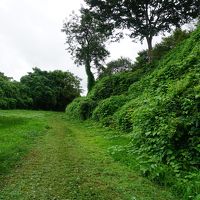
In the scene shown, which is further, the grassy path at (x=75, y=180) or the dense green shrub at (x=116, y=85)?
the dense green shrub at (x=116, y=85)

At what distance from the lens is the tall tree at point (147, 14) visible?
33.9 m

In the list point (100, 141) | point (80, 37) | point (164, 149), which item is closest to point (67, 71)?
point (80, 37)

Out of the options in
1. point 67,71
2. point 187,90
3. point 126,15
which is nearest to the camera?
point 187,90

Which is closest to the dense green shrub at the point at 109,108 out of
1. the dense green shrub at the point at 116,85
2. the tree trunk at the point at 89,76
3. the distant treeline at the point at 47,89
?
the dense green shrub at the point at 116,85

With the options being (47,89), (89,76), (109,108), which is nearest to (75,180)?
(109,108)

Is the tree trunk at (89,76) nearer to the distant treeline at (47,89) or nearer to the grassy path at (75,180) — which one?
the distant treeline at (47,89)

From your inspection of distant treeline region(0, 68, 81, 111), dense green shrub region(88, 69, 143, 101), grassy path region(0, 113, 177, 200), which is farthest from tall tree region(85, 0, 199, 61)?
distant treeline region(0, 68, 81, 111)

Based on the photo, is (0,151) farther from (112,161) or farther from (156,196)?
(156,196)

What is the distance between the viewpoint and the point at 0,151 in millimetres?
13352

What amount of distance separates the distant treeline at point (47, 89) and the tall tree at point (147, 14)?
31.3m

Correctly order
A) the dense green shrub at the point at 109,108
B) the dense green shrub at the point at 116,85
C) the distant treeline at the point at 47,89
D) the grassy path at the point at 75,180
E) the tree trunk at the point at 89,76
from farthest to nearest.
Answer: the distant treeline at the point at 47,89
the tree trunk at the point at 89,76
the dense green shrub at the point at 116,85
the dense green shrub at the point at 109,108
the grassy path at the point at 75,180

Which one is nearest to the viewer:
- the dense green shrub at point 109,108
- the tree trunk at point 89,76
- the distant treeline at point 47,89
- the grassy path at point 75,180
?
the grassy path at point 75,180

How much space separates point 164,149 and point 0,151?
6.44 m

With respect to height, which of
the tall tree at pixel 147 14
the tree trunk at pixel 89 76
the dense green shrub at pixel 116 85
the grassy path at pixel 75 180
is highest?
the tall tree at pixel 147 14
